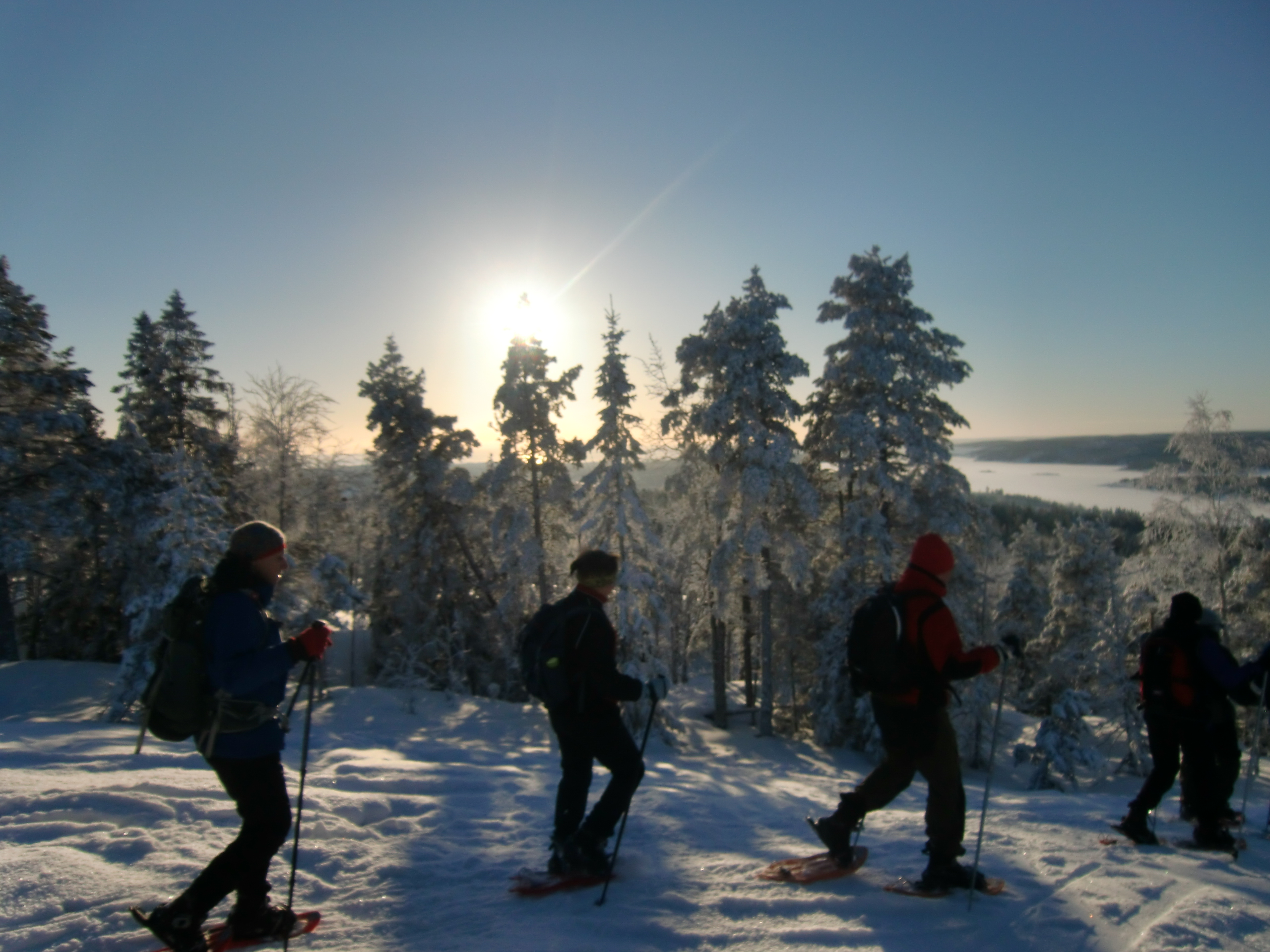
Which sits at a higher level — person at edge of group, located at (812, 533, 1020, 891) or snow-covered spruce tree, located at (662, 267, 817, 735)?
snow-covered spruce tree, located at (662, 267, 817, 735)

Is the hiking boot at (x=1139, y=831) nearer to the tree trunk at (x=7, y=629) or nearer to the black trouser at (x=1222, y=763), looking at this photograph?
the black trouser at (x=1222, y=763)

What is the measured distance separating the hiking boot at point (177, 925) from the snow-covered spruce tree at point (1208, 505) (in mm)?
26379

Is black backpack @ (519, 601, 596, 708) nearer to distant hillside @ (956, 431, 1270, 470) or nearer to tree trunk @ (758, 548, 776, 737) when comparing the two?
tree trunk @ (758, 548, 776, 737)

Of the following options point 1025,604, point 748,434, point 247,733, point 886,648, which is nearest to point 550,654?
point 247,733

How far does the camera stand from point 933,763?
14.9 feet

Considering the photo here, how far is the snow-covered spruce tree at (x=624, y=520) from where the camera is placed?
20359 mm

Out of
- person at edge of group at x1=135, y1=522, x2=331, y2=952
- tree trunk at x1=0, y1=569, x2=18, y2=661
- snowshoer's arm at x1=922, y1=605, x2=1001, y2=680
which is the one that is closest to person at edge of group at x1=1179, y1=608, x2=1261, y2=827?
snowshoer's arm at x1=922, y1=605, x2=1001, y2=680

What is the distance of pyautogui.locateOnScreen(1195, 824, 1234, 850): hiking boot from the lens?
18.4 ft

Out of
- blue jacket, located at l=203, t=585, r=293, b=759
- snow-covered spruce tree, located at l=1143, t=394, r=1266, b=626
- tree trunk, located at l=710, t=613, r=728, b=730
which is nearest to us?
blue jacket, located at l=203, t=585, r=293, b=759

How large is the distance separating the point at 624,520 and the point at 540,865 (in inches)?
603

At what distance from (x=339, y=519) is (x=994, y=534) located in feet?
95.2

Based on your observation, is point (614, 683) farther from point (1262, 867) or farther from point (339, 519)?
point (339, 519)

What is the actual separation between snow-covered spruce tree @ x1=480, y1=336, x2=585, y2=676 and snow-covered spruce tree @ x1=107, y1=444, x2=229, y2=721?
777cm

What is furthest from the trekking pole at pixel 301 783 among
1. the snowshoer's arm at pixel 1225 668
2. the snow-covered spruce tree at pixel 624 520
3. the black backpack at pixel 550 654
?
the snow-covered spruce tree at pixel 624 520
